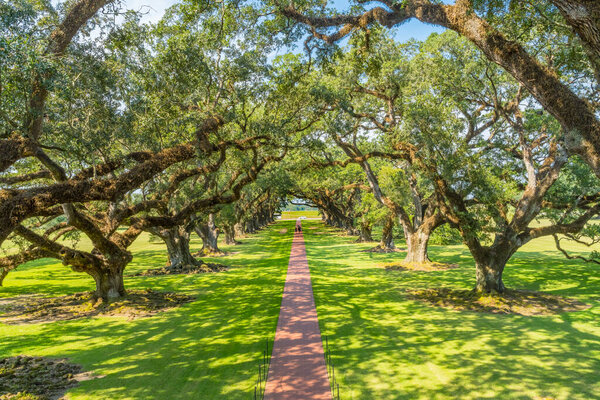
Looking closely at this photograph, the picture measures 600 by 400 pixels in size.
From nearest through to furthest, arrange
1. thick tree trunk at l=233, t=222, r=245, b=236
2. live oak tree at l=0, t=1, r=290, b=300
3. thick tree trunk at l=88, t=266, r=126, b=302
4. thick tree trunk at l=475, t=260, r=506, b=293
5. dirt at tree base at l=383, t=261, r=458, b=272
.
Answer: live oak tree at l=0, t=1, r=290, b=300, thick tree trunk at l=475, t=260, r=506, b=293, thick tree trunk at l=88, t=266, r=126, b=302, dirt at tree base at l=383, t=261, r=458, b=272, thick tree trunk at l=233, t=222, r=245, b=236

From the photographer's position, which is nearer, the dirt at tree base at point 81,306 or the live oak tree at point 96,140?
the live oak tree at point 96,140

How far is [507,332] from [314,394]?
6185mm

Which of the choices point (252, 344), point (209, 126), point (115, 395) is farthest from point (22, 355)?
point (209, 126)

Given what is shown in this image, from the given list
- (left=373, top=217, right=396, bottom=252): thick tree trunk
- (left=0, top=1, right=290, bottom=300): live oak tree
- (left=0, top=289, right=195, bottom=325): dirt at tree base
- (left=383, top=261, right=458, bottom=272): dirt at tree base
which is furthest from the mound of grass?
(left=373, top=217, right=396, bottom=252): thick tree trunk

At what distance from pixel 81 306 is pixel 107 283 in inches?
44.4

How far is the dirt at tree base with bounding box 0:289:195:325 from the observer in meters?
11.5

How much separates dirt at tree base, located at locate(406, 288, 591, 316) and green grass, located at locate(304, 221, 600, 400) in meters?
0.50

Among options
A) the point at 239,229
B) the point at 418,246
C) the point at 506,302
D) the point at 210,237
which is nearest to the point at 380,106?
the point at 418,246

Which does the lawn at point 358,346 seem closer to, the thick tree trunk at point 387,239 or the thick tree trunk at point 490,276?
the thick tree trunk at point 490,276

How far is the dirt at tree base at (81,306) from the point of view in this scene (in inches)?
452

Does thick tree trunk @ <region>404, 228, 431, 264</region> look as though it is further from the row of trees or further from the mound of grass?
the mound of grass

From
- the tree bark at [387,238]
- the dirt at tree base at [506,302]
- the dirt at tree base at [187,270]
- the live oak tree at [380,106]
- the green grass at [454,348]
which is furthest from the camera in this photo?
the tree bark at [387,238]

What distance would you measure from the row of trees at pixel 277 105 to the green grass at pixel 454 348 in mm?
3030

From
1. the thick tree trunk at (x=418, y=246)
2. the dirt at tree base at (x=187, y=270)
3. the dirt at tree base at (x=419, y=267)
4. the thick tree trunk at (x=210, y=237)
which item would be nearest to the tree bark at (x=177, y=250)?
the dirt at tree base at (x=187, y=270)
